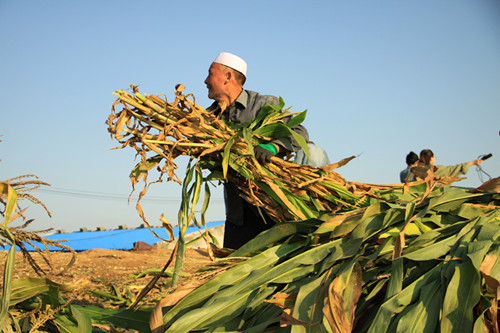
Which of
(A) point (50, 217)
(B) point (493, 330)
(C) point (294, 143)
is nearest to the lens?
(B) point (493, 330)

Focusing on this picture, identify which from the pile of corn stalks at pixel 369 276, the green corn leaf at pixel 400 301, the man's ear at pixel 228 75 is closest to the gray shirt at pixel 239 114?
the man's ear at pixel 228 75

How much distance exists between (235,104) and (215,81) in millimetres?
180

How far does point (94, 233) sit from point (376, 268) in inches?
456

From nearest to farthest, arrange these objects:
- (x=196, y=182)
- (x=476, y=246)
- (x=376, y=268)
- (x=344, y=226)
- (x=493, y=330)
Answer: (x=493, y=330)
(x=476, y=246)
(x=376, y=268)
(x=344, y=226)
(x=196, y=182)

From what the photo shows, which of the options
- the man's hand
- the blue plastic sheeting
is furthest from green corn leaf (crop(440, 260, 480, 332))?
the blue plastic sheeting

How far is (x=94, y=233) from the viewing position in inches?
472

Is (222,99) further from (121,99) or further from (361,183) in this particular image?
(361,183)

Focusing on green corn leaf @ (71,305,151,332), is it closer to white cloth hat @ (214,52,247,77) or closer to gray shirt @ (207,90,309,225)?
gray shirt @ (207,90,309,225)

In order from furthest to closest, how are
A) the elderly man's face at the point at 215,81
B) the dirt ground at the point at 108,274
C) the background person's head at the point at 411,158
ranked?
the background person's head at the point at 411,158 → the dirt ground at the point at 108,274 → the elderly man's face at the point at 215,81

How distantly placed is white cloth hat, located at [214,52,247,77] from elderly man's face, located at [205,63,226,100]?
35 mm

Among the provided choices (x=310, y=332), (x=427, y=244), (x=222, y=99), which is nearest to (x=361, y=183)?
(x=427, y=244)

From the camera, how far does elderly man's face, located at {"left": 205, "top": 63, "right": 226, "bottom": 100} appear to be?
2.71m

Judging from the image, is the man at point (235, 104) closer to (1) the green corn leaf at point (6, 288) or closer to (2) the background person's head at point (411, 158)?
(1) the green corn leaf at point (6, 288)

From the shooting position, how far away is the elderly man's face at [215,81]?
2709 mm
